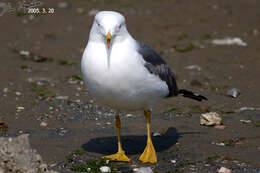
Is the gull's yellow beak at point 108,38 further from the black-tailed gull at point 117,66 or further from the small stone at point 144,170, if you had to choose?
the small stone at point 144,170

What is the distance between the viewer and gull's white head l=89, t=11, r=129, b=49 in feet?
16.9

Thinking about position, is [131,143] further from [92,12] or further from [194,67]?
[92,12]

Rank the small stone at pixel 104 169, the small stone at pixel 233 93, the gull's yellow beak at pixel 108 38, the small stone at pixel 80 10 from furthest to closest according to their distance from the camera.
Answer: the small stone at pixel 80 10, the small stone at pixel 233 93, the small stone at pixel 104 169, the gull's yellow beak at pixel 108 38

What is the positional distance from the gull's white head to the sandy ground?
1.60 m

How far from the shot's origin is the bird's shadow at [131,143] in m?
6.22

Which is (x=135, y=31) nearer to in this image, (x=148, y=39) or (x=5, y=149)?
(x=148, y=39)

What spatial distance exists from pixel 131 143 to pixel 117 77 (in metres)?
1.59

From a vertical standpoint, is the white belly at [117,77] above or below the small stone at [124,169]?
above

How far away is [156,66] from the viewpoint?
19.1 feet

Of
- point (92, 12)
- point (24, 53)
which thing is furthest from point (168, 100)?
point (92, 12)

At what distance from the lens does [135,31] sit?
37.8ft

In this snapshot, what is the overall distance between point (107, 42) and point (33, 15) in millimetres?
8101

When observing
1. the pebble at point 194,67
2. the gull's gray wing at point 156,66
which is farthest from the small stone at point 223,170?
the pebble at point 194,67

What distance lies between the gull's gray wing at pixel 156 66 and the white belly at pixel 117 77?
5.4 inches
